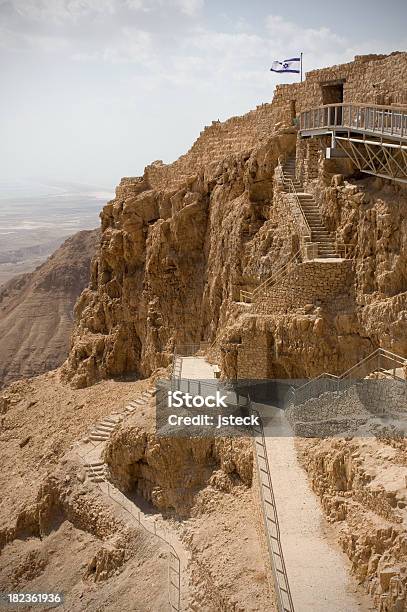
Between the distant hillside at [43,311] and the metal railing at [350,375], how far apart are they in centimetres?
3783

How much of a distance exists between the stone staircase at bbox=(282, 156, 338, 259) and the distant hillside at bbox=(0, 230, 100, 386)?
1388 inches

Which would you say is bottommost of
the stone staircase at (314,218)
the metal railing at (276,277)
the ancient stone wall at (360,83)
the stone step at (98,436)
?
the stone step at (98,436)

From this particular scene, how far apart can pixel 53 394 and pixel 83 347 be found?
7.34 ft

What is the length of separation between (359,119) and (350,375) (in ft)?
21.8

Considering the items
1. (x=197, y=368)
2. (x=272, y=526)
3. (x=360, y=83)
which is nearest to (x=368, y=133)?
(x=360, y=83)

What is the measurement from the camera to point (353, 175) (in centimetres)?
1870

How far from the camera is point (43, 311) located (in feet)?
194

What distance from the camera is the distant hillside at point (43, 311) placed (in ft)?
175

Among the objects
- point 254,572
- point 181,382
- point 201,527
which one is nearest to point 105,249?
point 181,382

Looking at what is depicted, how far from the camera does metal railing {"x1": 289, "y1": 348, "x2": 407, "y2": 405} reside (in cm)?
1547

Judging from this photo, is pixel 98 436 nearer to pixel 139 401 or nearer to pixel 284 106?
pixel 139 401

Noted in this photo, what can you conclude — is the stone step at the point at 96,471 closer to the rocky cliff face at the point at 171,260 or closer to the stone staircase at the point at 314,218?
the rocky cliff face at the point at 171,260

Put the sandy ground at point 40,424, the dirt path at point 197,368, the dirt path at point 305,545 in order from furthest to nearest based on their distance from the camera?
the sandy ground at point 40,424, the dirt path at point 197,368, the dirt path at point 305,545

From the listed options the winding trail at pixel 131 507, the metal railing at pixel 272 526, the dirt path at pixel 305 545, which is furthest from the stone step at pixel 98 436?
the dirt path at pixel 305 545
